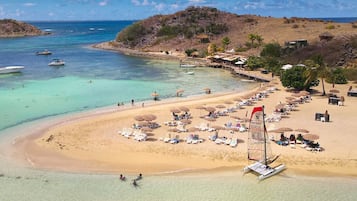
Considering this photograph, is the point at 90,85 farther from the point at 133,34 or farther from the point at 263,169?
the point at 133,34

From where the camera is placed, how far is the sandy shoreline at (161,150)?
23.5 meters

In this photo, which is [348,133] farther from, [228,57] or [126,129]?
[228,57]

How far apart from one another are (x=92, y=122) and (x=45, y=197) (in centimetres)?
1347

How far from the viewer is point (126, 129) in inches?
1190

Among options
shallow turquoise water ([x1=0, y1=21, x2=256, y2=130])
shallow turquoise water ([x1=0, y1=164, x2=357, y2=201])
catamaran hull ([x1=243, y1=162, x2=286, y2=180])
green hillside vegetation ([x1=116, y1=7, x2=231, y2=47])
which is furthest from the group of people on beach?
green hillside vegetation ([x1=116, y1=7, x2=231, y2=47])

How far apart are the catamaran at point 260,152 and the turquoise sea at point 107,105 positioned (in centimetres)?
49

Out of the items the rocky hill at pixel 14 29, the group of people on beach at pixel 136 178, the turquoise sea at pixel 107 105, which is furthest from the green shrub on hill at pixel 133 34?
the rocky hill at pixel 14 29

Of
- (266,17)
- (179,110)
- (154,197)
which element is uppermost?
(266,17)

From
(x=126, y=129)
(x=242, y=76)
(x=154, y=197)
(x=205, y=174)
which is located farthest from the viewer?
(x=242, y=76)

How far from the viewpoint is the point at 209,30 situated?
Answer: 101 m

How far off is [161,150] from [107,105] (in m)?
15.4

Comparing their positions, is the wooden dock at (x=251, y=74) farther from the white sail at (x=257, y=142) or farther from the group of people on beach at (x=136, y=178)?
the group of people on beach at (x=136, y=178)

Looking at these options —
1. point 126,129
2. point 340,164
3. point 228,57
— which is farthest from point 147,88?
point 340,164

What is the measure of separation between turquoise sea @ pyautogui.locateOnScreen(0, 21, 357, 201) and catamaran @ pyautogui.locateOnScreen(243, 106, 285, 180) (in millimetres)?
495
